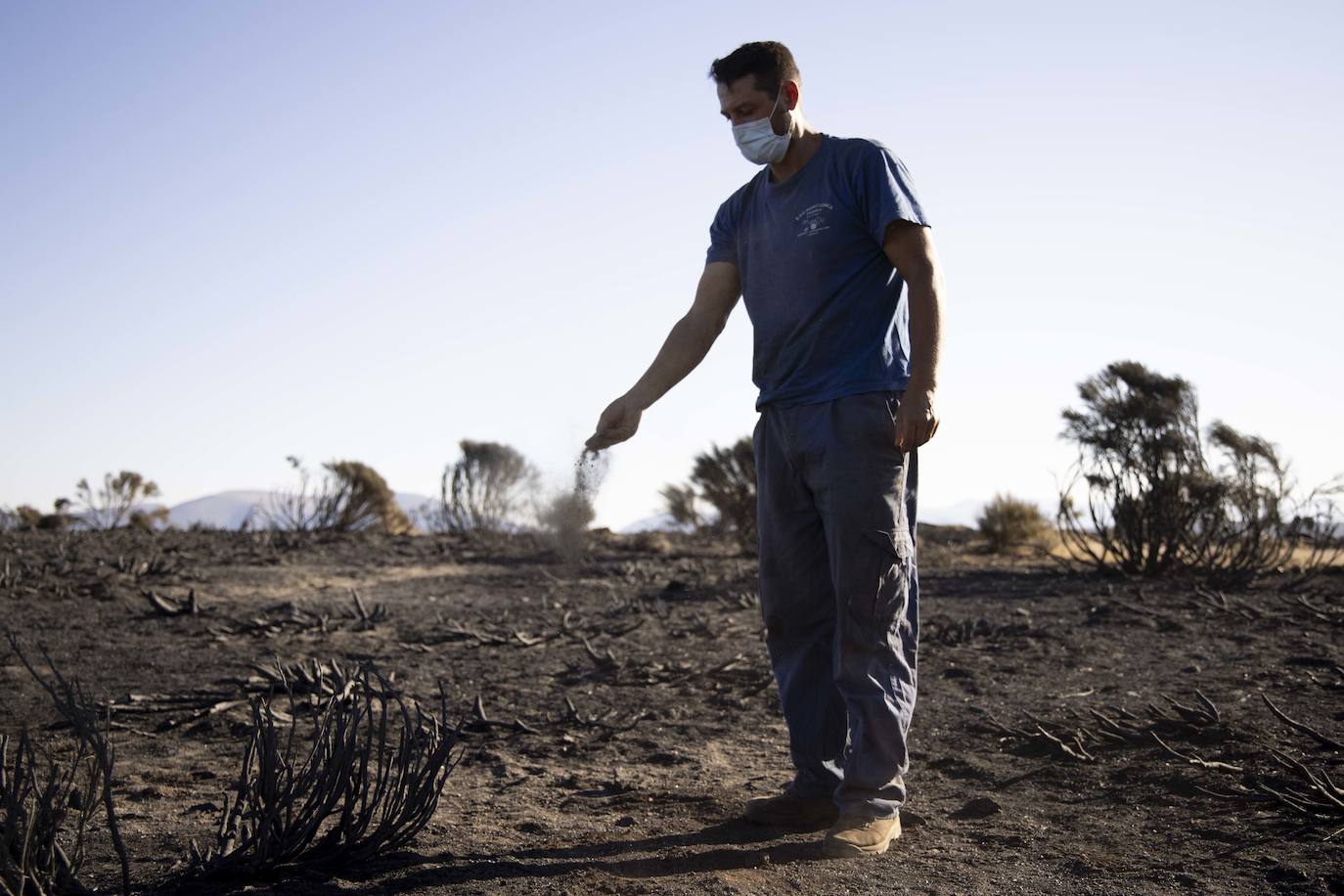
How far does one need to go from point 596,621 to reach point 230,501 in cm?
16385

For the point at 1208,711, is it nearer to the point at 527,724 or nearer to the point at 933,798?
the point at 933,798

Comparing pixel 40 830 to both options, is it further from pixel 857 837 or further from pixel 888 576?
pixel 888 576

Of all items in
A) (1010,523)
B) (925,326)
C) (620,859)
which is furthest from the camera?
(1010,523)

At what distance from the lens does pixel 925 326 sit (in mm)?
2891

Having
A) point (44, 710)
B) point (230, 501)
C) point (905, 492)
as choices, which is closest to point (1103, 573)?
point (905, 492)

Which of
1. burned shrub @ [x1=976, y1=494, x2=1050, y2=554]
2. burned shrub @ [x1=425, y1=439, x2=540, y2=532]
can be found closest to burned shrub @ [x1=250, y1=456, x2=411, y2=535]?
burned shrub @ [x1=425, y1=439, x2=540, y2=532]

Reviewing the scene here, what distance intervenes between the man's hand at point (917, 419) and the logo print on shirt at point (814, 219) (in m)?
0.52

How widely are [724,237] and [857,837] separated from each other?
175cm

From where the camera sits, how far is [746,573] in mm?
9609

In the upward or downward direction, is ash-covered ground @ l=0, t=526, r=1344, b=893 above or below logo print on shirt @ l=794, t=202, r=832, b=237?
below

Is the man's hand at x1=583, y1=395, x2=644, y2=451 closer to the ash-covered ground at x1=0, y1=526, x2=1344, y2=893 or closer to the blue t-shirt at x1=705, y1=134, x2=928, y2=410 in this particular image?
the blue t-shirt at x1=705, y1=134, x2=928, y2=410

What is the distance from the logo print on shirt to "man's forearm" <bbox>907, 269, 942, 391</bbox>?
0.30 metres

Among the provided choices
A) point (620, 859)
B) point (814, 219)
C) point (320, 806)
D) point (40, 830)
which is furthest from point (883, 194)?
point (40, 830)

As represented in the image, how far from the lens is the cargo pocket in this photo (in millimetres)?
2891
